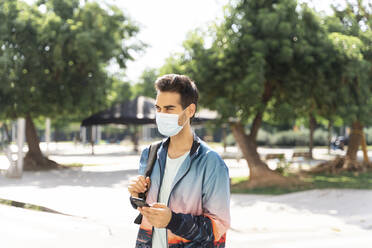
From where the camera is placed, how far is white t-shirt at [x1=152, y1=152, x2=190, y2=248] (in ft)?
6.64

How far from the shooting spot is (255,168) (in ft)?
43.3

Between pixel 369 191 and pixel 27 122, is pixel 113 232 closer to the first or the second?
pixel 369 191

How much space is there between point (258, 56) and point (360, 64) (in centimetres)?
315

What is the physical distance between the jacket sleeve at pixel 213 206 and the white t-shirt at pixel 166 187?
0.51ft

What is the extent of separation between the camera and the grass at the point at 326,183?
39.4 ft

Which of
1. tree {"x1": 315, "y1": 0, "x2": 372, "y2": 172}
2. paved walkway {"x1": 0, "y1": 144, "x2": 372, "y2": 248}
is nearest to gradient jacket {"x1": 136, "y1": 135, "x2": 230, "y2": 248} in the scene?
paved walkway {"x1": 0, "y1": 144, "x2": 372, "y2": 248}

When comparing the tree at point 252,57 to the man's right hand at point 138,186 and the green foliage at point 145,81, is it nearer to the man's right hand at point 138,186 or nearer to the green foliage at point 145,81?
the man's right hand at point 138,186

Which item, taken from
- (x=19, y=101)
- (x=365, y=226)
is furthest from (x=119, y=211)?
(x=19, y=101)

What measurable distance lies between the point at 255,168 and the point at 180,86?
37.8ft

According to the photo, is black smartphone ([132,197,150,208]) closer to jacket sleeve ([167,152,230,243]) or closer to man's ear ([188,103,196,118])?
jacket sleeve ([167,152,230,243])

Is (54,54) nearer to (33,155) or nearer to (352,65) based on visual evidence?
(33,155)

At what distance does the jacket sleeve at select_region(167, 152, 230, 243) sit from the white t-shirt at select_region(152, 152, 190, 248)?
0.51 feet

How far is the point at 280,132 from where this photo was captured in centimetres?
4316

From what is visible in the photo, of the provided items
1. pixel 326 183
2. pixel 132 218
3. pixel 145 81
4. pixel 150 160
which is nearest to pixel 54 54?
pixel 132 218
